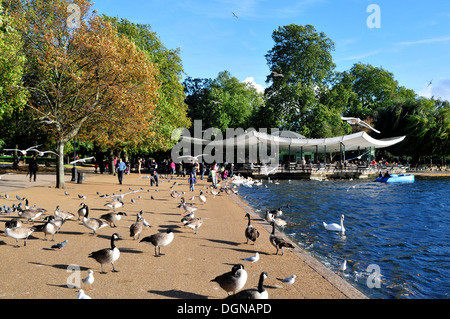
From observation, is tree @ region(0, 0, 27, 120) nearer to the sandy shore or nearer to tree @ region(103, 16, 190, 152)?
the sandy shore

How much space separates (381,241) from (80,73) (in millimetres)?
20748

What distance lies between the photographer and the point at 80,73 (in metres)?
22.3

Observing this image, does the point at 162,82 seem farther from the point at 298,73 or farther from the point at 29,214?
the point at 29,214

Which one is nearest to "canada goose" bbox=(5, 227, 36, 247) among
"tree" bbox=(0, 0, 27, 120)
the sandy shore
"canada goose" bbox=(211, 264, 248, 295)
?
the sandy shore

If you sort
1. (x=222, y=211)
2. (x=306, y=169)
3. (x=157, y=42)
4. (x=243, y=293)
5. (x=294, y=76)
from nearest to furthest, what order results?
(x=243, y=293), (x=222, y=211), (x=157, y=42), (x=306, y=169), (x=294, y=76)

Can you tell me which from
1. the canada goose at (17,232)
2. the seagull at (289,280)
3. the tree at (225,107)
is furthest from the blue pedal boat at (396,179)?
the canada goose at (17,232)

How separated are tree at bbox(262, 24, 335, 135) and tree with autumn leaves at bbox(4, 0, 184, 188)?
1229 inches

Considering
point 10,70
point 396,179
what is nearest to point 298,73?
point 396,179

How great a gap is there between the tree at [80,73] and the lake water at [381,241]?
38.1 ft
